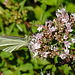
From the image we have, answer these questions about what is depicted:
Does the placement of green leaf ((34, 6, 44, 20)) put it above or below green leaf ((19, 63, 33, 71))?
above

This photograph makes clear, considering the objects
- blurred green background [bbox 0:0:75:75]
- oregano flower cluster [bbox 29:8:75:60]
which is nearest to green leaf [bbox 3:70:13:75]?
blurred green background [bbox 0:0:75:75]

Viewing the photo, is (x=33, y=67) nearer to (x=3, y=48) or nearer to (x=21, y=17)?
(x=3, y=48)

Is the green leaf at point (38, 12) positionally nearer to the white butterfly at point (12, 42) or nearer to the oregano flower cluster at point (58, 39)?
the white butterfly at point (12, 42)

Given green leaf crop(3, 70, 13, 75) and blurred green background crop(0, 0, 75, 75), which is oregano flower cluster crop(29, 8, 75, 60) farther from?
green leaf crop(3, 70, 13, 75)

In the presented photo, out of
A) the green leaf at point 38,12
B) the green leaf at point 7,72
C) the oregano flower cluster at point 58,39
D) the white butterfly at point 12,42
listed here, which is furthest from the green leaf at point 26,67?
the green leaf at point 38,12

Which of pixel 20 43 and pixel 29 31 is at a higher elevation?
pixel 29 31

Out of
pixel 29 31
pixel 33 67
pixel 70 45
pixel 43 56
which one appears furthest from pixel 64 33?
pixel 33 67
